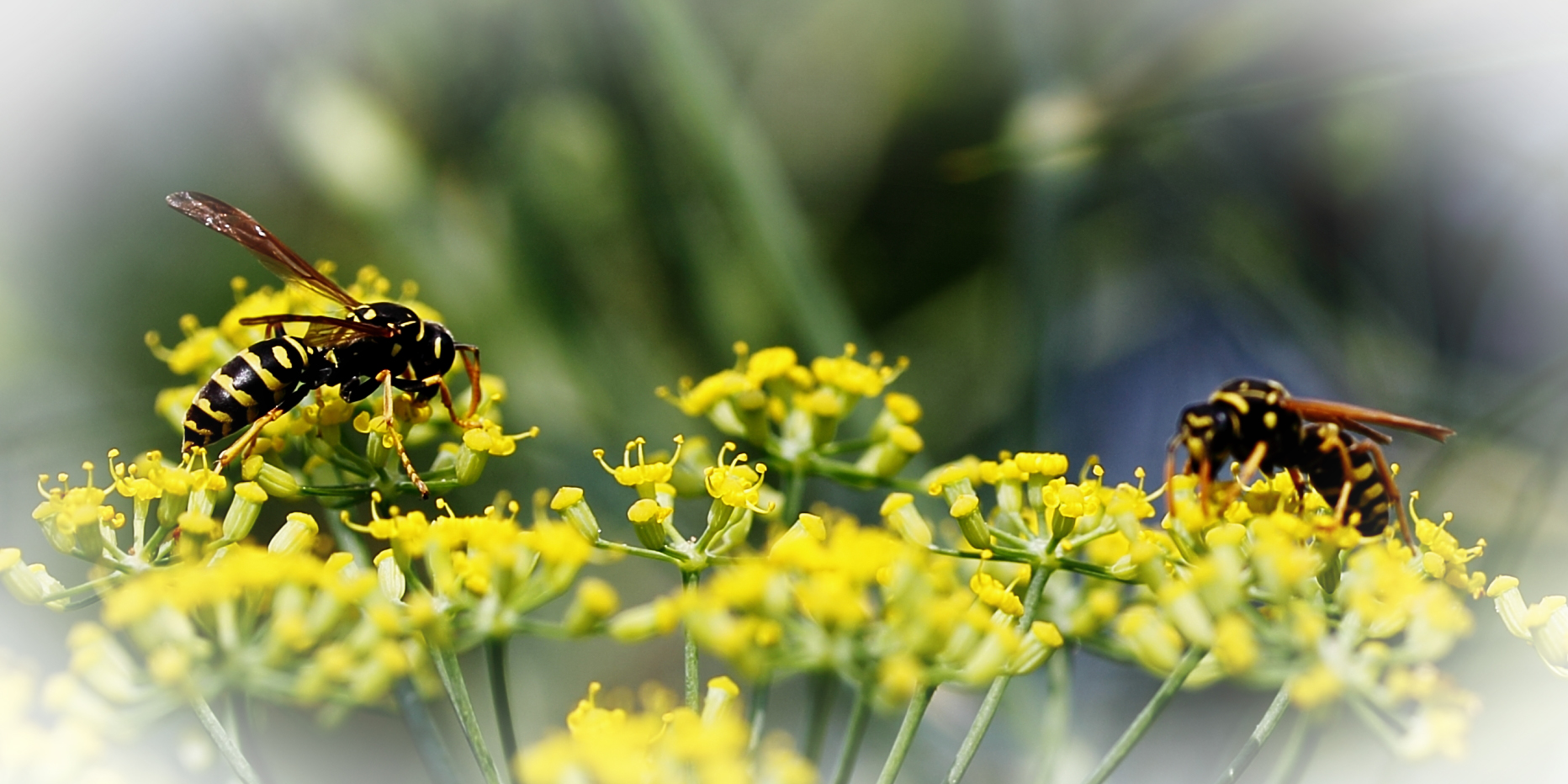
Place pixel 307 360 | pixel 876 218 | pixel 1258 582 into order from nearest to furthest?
pixel 1258 582 < pixel 307 360 < pixel 876 218

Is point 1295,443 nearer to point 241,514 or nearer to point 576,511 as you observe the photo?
point 576,511

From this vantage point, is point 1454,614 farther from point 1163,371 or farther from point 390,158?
point 390,158

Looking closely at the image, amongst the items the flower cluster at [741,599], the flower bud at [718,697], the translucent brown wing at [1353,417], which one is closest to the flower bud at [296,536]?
the flower cluster at [741,599]

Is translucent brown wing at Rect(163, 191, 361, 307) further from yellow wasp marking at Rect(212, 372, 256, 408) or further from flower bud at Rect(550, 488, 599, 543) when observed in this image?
flower bud at Rect(550, 488, 599, 543)

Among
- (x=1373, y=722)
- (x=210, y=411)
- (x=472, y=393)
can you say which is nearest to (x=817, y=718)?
(x=1373, y=722)

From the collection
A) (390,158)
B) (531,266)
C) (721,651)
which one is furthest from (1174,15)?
(721,651)

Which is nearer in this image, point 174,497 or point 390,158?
point 174,497

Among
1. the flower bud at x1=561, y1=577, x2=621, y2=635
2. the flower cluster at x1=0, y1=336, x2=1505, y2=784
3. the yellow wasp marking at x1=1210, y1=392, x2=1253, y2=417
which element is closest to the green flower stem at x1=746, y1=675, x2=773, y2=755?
the flower cluster at x1=0, y1=336, x2=1505, y2=784
